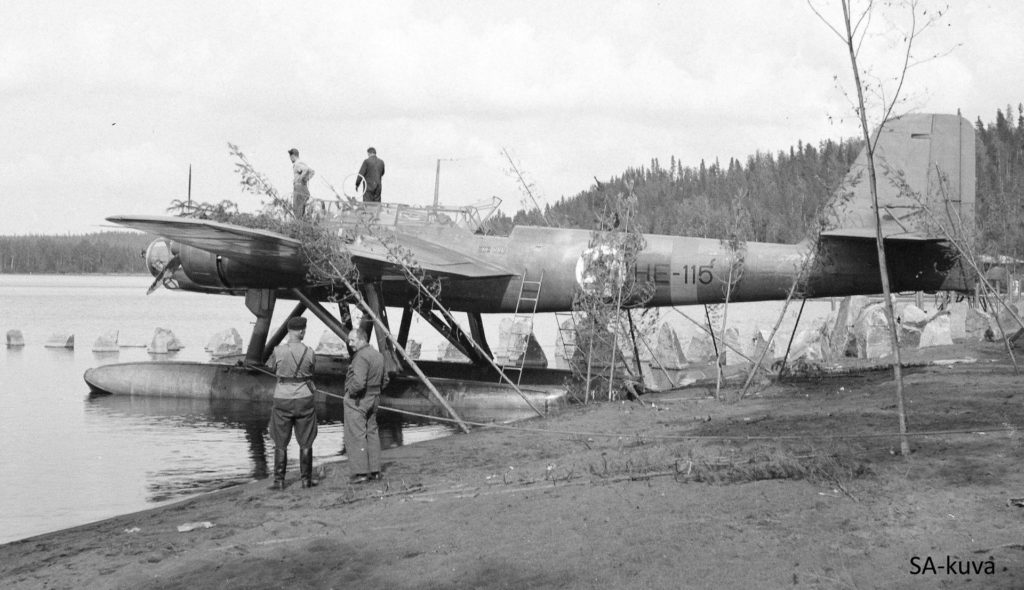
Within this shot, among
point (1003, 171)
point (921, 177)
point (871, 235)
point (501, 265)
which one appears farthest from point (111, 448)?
point (1003, 171)

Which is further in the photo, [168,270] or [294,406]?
[168,270]

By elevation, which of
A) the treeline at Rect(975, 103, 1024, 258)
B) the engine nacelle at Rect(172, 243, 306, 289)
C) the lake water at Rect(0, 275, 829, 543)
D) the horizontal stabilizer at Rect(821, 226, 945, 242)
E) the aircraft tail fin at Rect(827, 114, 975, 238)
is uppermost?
the treeline at Rect(975, 103, 1024, 258)

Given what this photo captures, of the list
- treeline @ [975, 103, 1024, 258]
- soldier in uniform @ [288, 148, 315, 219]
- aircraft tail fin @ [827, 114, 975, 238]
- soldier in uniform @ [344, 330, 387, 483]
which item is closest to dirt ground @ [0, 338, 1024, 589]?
soldier in uniform @ [344, 330, 387, 483]

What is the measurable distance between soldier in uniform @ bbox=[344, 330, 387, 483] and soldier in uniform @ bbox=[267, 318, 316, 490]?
436 millimetres

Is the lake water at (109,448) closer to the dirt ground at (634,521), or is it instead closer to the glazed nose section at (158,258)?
the dirt ground at (634,521)

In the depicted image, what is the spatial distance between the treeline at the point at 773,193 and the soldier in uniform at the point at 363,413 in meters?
6.62

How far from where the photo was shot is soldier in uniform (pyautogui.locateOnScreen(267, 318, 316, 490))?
10.6 meters

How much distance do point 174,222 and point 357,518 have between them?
318 inches

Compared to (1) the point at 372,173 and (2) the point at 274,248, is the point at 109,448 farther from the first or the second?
(1) the point at 372,173

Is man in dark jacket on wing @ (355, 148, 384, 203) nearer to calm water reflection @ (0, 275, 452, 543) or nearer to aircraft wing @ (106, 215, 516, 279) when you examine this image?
aircraft wing @ (106, 215, 516, 279)

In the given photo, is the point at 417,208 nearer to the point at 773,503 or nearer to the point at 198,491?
the point at 198,491

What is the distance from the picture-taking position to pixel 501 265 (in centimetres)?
1880

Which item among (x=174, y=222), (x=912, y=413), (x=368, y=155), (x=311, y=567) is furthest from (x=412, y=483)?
(x=368, y=155)

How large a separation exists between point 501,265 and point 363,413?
27.2 feet
